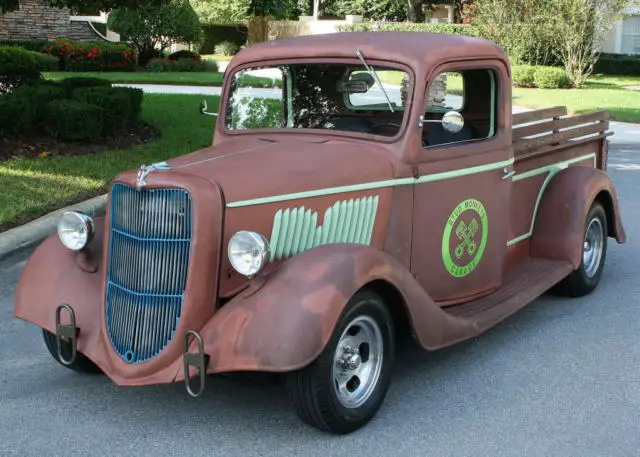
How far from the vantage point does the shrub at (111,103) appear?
11.4 metres

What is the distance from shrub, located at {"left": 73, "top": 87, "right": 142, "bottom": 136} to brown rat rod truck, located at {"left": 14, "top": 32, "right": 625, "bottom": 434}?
6.35 meters

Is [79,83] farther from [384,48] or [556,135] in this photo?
[384,48]

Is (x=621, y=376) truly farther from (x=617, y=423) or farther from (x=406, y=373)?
(x=406, y=373)

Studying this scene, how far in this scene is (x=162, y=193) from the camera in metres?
3.97

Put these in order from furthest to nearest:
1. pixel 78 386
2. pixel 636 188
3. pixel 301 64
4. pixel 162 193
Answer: pixel 636 188 < pixel 301 64 < pixel 78 386 < pixel 162 193

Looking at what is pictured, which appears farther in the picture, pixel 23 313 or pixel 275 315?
pixel 23 313

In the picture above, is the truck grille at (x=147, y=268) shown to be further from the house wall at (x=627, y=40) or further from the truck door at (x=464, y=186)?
the house wall at (x=627, y=40)

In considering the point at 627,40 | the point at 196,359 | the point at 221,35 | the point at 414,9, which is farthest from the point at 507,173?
the point at 414,9

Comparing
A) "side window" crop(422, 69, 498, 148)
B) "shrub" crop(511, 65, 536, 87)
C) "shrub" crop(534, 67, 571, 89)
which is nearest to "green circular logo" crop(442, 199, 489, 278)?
"side window" crop(422, 69, 498, 148)

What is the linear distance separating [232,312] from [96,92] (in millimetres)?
8367

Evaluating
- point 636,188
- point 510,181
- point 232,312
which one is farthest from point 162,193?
point 636,188

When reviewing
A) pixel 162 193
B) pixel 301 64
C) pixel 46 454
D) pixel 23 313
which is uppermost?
pixel 301 64

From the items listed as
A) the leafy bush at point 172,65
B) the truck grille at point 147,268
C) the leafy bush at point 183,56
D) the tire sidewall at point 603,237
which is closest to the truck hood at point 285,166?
the truck grille at point 147,268

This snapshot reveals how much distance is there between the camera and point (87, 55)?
27.5m
